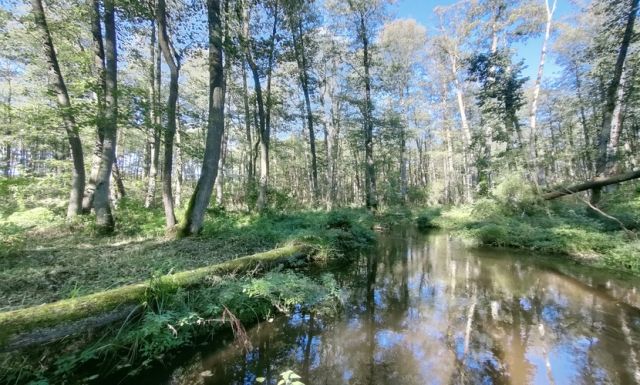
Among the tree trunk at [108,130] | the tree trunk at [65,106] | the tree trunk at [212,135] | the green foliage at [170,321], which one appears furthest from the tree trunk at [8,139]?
the green foliage at [170,321]

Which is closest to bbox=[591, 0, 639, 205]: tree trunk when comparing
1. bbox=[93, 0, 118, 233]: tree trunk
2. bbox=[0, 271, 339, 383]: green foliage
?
bbox=[0, 271, 339, 383]: green foliage

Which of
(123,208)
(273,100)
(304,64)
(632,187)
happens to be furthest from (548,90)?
(123,208)

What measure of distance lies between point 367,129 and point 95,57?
42.3ft

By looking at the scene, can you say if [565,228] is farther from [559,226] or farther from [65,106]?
[65,106]

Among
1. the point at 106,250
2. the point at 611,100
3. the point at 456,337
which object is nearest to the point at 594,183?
the point at 611,100

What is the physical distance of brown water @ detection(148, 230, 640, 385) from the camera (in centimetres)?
307

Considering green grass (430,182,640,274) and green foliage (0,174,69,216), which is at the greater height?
green foliage (0,174,69,216)

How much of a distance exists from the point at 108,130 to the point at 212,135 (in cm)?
294

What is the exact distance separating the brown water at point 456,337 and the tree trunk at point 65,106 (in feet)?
24.2

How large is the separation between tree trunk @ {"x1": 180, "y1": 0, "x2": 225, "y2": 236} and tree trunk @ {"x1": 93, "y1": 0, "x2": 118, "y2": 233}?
2156 millimetres

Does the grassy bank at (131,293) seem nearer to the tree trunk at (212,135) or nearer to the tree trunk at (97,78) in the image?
the tree trunk at (212,135)

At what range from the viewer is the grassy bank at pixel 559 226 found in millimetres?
7277

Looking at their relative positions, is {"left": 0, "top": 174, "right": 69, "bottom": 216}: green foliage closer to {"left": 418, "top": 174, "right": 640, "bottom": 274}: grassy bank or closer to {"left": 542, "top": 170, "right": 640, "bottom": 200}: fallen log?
{"left": 418, "top": 174, "right": 640, "bottom": 274}: grassy bank

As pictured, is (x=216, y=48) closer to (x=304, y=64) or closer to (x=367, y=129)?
(x=304, y=64)
